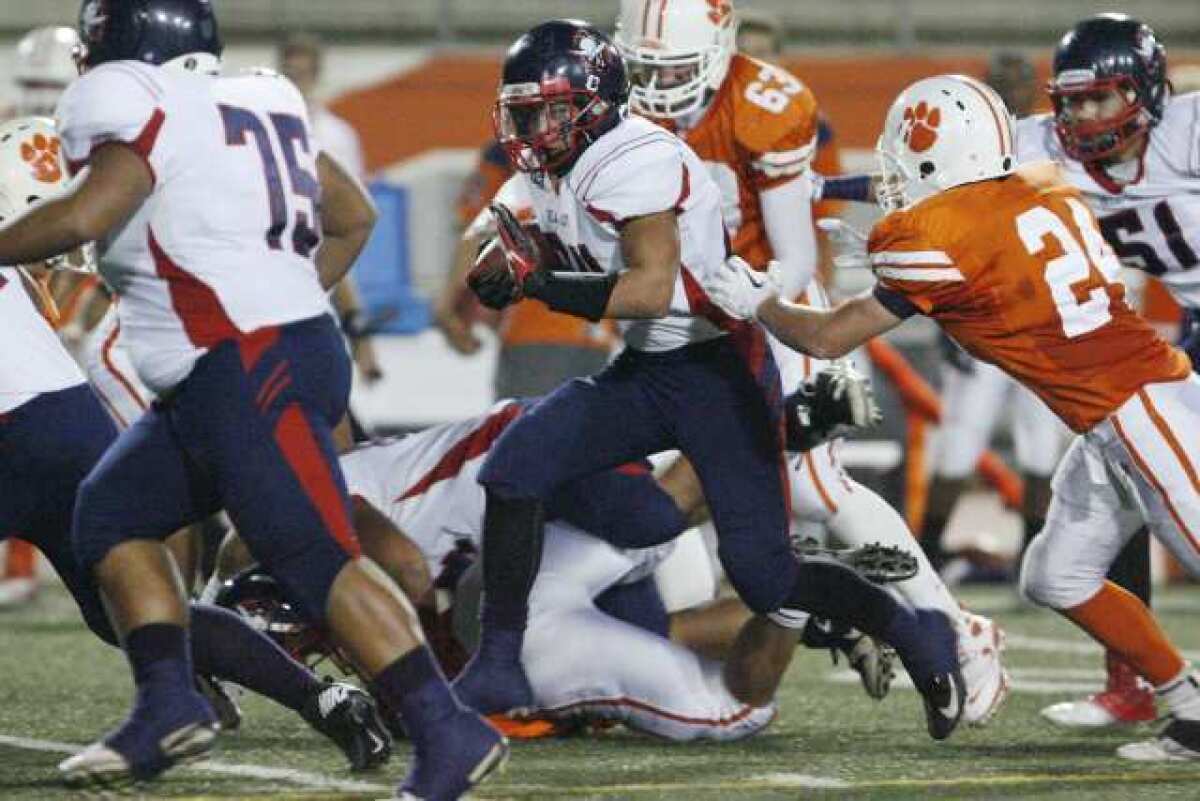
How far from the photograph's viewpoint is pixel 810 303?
5691mm

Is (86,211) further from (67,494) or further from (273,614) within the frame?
(273,614)

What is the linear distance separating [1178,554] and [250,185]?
1845 mm

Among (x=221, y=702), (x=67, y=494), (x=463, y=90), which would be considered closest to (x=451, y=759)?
(x=67, y=494)

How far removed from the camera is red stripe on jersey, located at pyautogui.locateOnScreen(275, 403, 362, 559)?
154 inches

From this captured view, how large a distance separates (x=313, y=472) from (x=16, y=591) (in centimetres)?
400

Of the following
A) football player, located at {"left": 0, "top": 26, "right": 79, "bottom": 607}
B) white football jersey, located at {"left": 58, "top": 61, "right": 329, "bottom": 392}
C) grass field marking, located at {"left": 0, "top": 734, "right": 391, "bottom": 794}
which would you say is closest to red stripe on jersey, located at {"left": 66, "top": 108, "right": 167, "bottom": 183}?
white football jersey, located at {"left": 58, "top": 61, "right": 329, "bottom": 392}

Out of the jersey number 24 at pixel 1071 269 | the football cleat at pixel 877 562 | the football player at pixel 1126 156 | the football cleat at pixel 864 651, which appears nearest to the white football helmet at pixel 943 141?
the jersey number 24 at pixel 1071 269

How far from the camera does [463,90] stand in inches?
398

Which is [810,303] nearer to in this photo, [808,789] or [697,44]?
[697,44]

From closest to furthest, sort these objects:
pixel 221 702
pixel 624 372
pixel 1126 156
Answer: pixel 624 372 → pixel 221 702 → pixel 1126 156

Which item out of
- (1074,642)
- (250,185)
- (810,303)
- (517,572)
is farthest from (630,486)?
(1074,642)

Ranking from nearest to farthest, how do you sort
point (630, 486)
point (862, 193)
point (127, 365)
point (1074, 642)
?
1. point (630, 486)
2. point (862, 193)
3. point (127, 365)
4. point (1074, 642)

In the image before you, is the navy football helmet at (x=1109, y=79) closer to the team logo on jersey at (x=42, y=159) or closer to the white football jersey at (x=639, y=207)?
the white football jersey at (x=639, y=207)

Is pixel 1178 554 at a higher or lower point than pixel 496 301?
lower
